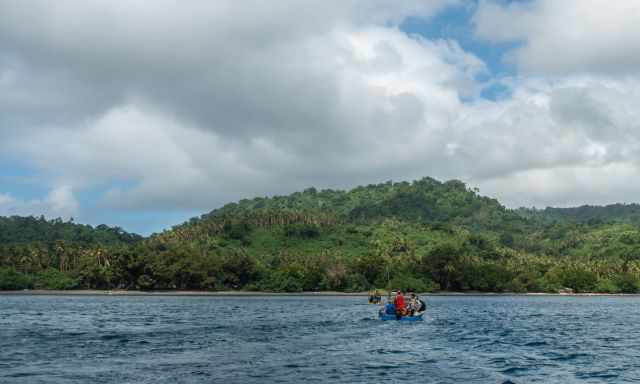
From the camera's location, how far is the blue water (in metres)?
44.6

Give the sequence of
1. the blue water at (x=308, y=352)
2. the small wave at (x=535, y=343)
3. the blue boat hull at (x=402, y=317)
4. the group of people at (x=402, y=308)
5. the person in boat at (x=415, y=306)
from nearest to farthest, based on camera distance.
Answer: the blue water at (x=308, y=352), the small wave at (x=535, y=343), the blue boat hull at (x=402, y=317), the group of people at (x=402, y=308), the person in boat at (x=415, y=306)

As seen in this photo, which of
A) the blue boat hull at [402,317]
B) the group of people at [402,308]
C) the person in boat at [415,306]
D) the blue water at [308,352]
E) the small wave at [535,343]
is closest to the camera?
the blue water at [308,352]

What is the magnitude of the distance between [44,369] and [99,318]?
50088mm

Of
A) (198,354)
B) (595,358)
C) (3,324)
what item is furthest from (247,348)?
(3,324)

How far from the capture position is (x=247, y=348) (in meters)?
59.1

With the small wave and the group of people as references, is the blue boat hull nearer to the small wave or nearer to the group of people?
the group of people

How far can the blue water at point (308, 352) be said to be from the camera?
44.6 m

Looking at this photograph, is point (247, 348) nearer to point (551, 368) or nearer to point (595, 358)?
point (551, 368)

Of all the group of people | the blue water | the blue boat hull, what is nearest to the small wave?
the blue water

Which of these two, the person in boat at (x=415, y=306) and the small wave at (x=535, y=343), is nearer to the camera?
the small wave at (x=535, y=343)

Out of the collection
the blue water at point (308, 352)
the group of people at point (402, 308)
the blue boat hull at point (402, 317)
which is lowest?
the blue water at point (308, 352)

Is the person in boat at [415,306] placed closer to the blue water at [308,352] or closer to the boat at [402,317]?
the boat at [402,317]

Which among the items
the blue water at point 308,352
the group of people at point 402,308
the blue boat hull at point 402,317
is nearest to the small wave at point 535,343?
the blue water at point 308,352

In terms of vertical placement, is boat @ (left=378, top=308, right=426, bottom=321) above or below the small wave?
above
